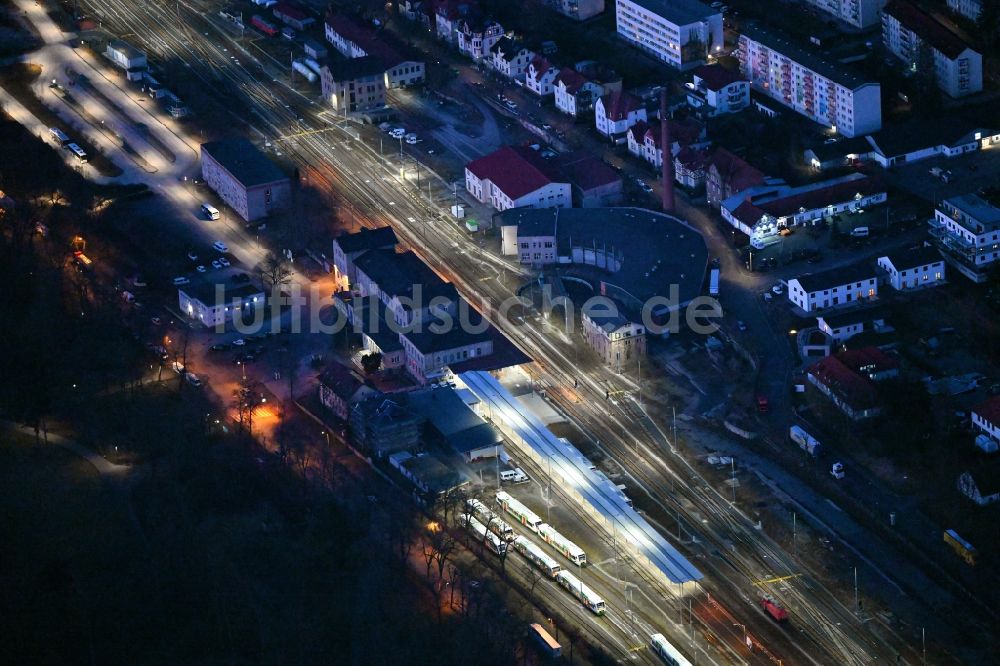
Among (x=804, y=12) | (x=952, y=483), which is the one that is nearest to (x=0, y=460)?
(x=952, y=483)

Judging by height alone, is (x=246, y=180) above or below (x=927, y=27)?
below

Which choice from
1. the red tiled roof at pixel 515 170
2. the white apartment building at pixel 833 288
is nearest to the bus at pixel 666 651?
the white apartment building at pixel 833 288

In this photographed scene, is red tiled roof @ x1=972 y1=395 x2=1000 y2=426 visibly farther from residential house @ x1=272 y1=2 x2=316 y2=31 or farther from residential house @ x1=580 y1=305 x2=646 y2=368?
residential house @ x1=272 y1=2 x2=316 y2=31

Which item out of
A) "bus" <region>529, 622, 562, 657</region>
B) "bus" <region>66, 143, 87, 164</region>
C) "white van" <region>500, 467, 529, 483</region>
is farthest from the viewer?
"bus" <region>66, 143, 87, 164</region>

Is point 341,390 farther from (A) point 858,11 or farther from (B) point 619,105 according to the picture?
(A) point 858,11

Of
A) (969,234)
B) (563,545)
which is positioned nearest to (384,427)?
(563,545)

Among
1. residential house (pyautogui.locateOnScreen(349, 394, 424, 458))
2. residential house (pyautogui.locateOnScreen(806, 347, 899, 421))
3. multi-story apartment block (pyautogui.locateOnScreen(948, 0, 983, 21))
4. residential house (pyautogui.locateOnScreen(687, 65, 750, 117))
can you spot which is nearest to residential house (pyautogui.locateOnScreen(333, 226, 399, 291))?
residential house (pyautogui.locateOnScreen(349, 394, 424, 458))
